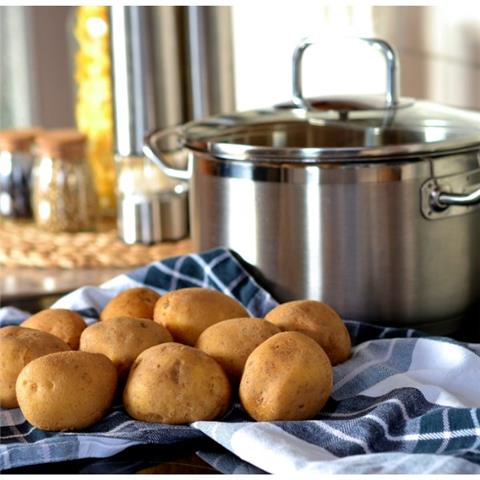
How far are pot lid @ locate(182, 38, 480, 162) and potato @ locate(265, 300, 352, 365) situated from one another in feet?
0.40

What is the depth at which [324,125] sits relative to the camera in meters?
0.91

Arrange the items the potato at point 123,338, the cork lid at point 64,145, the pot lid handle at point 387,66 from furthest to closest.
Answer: the cork lid at point 64,145, the pot lid handle at point 387,66, the potato at point 123,338

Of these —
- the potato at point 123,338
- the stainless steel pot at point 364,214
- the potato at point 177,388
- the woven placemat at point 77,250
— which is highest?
the stainless steel pot at point 364,214

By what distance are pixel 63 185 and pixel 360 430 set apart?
2.73 feet

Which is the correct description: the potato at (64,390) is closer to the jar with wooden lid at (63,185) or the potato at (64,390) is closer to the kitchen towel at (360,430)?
the kitchen towel at (360,430)

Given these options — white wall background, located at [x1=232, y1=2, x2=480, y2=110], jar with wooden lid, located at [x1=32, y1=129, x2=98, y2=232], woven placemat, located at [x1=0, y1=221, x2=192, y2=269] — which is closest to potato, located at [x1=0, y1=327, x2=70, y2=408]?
woven placemat, located at [x1=0, y1=221, x2=192, y2=269]

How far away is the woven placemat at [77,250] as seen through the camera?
1257mm

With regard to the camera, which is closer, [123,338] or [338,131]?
[123,338]

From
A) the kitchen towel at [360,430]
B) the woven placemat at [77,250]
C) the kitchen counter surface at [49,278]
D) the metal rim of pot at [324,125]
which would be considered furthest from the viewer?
the woven placemat at [77,250]

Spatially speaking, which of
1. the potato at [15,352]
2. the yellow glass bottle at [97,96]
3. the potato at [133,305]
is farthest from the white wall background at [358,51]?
the potato at [15,352]

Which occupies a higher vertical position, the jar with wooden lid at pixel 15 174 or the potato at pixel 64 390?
the jar with wooden lid at pixel 15 174

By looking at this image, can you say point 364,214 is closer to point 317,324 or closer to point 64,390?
point 317,324

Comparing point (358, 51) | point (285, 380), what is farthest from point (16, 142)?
point (285, 380)

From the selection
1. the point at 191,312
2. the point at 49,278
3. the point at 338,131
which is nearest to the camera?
the point at 191,312
